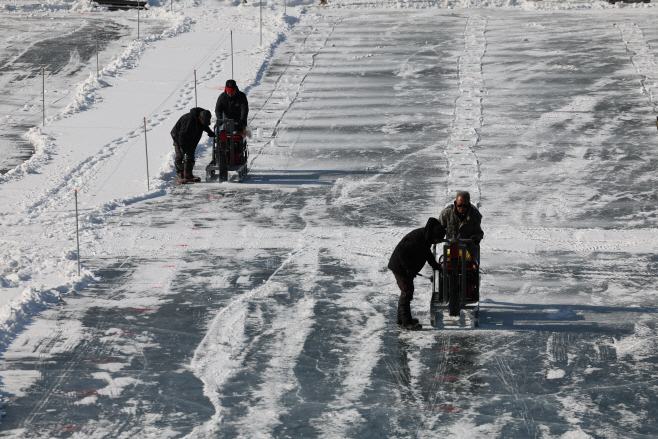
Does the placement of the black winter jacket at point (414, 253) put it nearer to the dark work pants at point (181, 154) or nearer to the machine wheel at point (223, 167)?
the machine wheel at point (223, 167)

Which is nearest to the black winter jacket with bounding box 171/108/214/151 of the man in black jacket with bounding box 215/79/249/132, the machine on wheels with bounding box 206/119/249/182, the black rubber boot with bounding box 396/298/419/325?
the machine on wheels with bounding box 206/119/249/182

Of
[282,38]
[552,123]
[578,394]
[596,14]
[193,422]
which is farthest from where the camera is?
[596,14]

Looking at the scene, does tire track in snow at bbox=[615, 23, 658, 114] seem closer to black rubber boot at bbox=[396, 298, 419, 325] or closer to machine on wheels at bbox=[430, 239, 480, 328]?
machine on wheels at bbox=[430, 239, 480, 328]

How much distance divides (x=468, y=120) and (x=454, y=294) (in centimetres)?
1008

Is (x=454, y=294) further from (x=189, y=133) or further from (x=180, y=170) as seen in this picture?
(x=180, y=170)

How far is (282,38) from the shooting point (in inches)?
1019

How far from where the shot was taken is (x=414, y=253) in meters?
9.45

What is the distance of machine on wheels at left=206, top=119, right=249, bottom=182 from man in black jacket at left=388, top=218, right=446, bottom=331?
660 cm

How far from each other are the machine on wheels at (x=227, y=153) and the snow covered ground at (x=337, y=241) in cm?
37

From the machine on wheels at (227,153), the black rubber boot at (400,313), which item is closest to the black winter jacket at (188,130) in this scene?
the machine on wheels at (227,153)

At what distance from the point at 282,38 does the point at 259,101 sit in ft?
19.5

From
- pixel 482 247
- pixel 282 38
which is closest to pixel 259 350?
pixel 482 247

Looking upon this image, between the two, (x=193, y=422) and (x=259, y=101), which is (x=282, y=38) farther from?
(x=193, y=422)

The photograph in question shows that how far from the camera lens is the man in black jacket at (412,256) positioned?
9.24 metres
